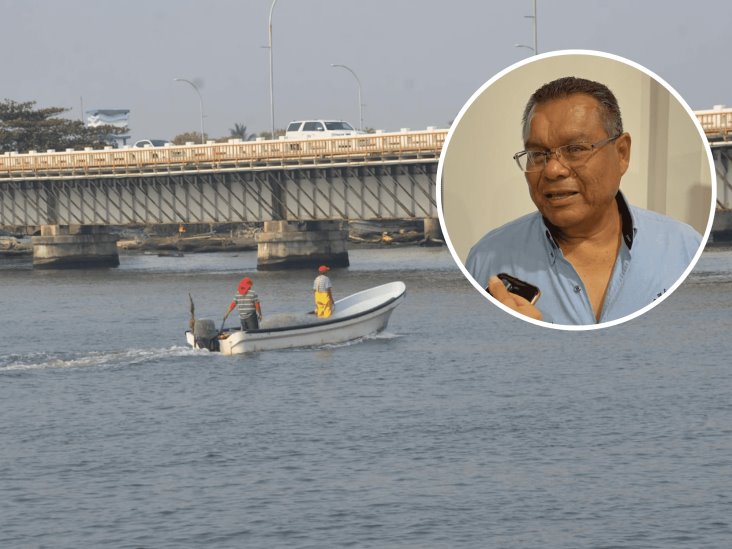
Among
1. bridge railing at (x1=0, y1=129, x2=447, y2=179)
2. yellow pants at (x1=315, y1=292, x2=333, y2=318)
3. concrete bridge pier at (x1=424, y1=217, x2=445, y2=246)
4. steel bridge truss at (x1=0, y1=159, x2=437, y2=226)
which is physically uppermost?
bridge railing at (x1=0, y1=129, x2=447, y2=179)

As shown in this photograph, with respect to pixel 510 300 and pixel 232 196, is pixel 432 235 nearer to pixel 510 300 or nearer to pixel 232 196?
pixel 232 196

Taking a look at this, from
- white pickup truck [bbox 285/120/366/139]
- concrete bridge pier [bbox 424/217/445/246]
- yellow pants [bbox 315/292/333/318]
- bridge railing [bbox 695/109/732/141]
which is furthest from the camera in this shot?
concrete bridge pier [bbox 424/217/445/246]

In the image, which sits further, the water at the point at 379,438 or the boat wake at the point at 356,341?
the boat wake at the point at 356,341

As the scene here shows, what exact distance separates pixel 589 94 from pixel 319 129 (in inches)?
4425

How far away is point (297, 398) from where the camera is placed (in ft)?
159

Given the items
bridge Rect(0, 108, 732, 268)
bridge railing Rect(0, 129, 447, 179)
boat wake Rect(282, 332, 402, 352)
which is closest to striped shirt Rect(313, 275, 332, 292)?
boat wake Rect(282, 332, 402, 352)

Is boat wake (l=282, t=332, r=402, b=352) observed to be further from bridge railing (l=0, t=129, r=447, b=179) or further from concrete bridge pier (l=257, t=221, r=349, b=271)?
concrete bridge pier (l=257, t=221, r=349, b=271)

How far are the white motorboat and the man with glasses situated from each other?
52671mm

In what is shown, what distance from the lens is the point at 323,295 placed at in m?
55.1

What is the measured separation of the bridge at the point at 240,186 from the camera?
309ft

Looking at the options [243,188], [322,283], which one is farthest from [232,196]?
[322,283]

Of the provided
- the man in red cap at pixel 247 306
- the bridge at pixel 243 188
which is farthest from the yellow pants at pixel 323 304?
the bridge at pixel 243 188

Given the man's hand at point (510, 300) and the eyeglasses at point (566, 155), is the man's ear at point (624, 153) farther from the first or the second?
the man's hand at point (510, 300)

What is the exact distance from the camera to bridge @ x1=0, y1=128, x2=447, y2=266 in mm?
94188
